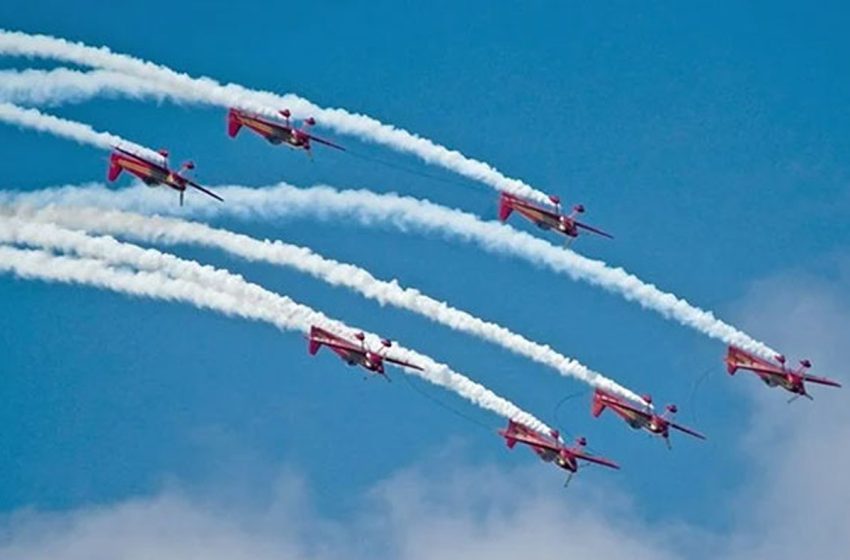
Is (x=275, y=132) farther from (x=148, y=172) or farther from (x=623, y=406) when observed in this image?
(x=623, y=406)

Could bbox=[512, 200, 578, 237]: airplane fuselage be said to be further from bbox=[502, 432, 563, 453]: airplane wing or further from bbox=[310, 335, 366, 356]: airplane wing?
bbox=[310, 335, 366, 356]: airplane wing

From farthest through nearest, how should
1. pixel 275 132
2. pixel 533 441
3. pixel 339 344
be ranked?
pixel 533 441 → pixel 275 132 → pixel 339 344

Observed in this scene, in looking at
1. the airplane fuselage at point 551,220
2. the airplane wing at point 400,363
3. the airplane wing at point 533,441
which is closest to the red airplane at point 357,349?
the airplane wing at point 400,363

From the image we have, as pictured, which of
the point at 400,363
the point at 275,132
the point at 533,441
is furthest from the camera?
the point at 533,441

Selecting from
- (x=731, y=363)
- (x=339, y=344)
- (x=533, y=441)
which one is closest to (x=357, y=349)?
(x=339, y=344)

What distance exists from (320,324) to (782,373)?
27.5 metres

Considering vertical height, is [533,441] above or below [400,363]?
above

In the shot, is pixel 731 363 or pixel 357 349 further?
pixel 731 363

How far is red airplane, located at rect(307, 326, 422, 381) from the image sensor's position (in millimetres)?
112125

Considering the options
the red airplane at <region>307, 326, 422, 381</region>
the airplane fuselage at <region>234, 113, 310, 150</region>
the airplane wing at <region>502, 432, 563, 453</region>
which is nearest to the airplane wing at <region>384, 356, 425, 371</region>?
the red airplane at <region>307, 326, 422, 381</region>

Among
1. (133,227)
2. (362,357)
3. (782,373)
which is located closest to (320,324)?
(362,357)

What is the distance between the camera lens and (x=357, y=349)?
4434 inches

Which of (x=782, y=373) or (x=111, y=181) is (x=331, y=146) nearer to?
(x=111, y=181)

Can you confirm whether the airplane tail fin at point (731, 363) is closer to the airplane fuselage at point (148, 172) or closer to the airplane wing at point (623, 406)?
the airplane wing at point (623, 406)
